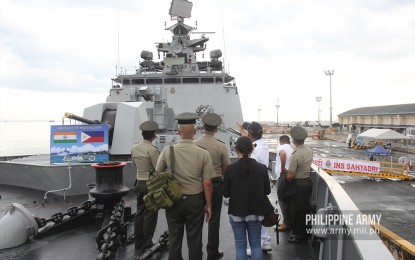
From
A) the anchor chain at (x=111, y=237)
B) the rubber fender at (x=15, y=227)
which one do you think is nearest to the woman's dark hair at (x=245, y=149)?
the anchor chain at (x=111, y=237)

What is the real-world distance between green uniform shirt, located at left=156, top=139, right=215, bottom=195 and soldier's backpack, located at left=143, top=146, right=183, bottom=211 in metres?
0.12

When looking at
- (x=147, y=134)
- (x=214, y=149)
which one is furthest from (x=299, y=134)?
(x=147, y=134)

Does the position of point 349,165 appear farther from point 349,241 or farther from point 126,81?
point 349,241

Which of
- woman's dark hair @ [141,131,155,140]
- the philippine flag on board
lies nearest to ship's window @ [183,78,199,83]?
the philippine flag on board

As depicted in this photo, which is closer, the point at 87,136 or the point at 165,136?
the point at 87,136

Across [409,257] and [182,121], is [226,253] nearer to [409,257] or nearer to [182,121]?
[182,121]

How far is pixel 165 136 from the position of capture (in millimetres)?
9234

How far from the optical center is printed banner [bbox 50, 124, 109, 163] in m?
6.54

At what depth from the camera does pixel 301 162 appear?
13.0 ft

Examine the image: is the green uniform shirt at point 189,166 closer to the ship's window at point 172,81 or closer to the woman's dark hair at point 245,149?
the woman's dark hair at point 245,149

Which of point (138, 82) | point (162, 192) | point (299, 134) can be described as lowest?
point (162, 192)

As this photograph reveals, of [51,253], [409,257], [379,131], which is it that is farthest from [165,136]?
[379,131]

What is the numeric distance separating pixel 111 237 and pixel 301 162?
7.73 feet

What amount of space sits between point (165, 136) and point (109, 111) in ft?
6.96
